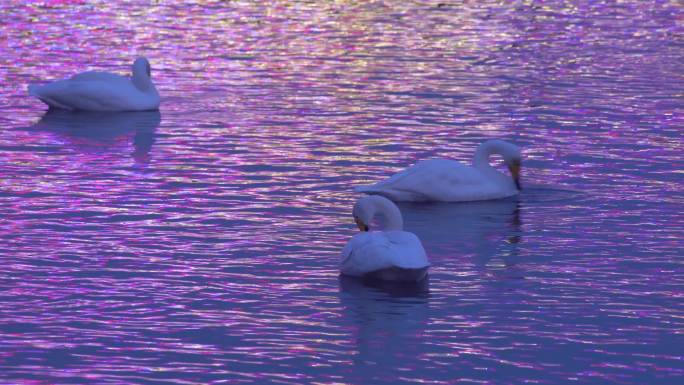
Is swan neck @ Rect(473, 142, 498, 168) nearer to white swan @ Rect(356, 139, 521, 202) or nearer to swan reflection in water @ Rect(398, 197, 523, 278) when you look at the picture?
white swan @ Rect(356, 139, 521, 202)

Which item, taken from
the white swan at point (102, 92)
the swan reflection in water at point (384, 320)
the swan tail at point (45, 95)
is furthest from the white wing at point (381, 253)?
the swan tail at point (45, 95)

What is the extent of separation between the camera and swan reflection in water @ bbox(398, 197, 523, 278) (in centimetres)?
1416

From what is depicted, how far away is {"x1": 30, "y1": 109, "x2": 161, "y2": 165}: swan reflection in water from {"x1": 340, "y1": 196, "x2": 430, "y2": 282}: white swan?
249 inches

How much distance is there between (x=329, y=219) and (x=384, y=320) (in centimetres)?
385

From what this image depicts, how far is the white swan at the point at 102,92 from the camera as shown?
23.5 m

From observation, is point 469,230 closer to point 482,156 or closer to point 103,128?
point 482,156

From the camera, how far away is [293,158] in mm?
19281

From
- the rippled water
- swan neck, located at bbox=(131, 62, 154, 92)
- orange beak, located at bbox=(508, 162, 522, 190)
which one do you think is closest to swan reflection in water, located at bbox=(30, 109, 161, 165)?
the rippled water

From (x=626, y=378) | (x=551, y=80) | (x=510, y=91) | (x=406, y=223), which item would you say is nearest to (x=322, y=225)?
(x=406, y=223)

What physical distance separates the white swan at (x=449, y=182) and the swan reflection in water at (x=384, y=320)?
345 centimetres

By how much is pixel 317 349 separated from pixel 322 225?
4.40 m

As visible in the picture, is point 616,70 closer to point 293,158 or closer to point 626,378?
point 293,158

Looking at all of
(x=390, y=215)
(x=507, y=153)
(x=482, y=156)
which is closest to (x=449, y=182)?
(x=482, y=156)

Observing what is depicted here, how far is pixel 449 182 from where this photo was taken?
55.4 ft
